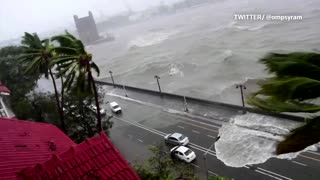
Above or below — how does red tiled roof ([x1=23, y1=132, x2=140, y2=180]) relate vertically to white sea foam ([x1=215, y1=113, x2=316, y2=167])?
above

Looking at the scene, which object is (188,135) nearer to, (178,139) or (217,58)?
(178,139)

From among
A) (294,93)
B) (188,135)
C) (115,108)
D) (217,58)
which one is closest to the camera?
(294,93)

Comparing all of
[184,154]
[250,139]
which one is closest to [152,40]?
[250,139]

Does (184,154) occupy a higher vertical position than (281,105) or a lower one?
lower

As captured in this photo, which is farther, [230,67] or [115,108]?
[230,67]

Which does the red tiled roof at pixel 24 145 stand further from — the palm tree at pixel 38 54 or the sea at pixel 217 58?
the sea at pixel 217 58

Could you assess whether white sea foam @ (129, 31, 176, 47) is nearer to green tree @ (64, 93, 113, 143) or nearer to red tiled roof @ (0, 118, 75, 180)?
green tree @ (64, 93, 113, 143)

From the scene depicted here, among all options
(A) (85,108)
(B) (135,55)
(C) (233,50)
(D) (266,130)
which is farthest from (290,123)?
(B) (135,55)

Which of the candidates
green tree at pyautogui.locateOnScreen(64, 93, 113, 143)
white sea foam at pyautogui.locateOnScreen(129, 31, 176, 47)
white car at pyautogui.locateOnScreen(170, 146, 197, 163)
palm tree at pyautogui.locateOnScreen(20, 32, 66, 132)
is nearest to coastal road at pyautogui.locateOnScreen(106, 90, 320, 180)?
white car at pyautogui.locateOnScreen(170, 146, 197, 163)
